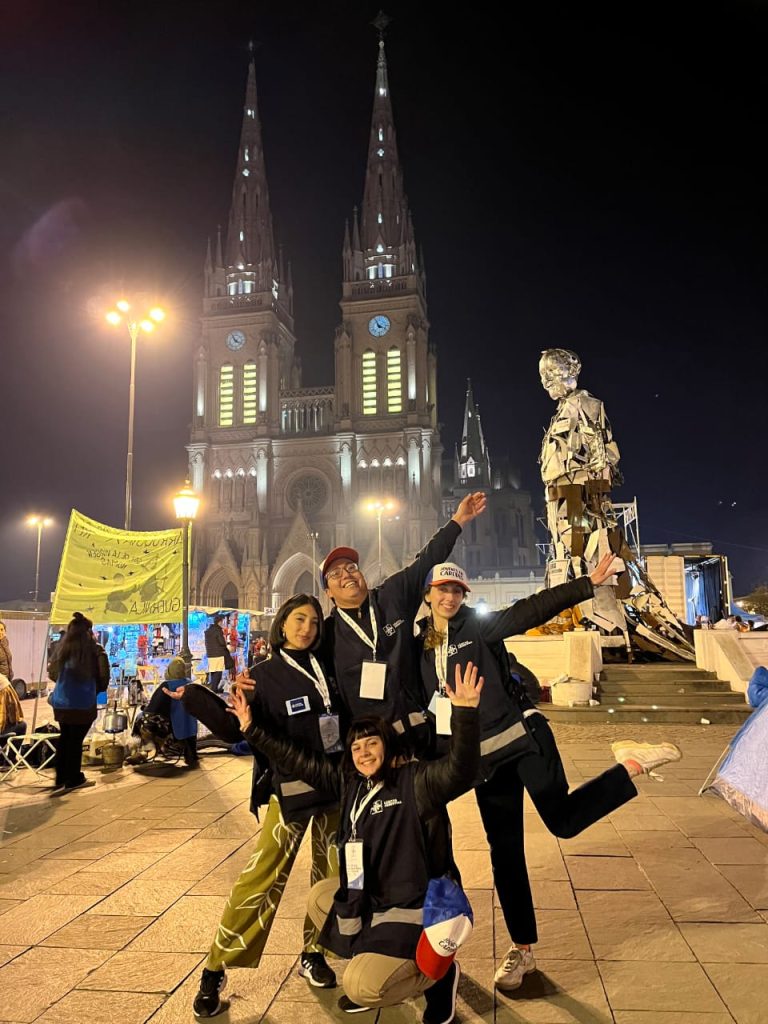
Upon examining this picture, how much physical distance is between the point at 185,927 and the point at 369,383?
55102 millimetres

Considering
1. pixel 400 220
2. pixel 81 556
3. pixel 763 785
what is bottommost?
pixel 763 785

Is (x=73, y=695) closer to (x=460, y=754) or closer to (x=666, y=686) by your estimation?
(x=460, y=754)

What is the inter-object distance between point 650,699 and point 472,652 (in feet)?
29.2

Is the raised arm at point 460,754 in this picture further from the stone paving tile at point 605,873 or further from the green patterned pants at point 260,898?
the stone paving tile at point 605,873

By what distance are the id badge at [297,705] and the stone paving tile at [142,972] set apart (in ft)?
4.14

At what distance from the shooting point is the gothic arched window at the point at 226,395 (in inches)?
2290

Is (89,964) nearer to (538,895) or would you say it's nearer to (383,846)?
(383,846)

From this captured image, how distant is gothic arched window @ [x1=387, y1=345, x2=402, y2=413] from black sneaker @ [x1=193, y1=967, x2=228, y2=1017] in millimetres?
54000

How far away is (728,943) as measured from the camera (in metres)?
3.26

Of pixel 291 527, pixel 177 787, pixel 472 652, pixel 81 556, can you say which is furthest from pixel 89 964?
pixel 291 527

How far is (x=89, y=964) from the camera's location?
321cm

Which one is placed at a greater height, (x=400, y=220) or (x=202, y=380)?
(x=400, y=220)

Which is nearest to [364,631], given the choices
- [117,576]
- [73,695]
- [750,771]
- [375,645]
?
[375,645]

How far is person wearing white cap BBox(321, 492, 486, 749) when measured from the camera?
3.12m
